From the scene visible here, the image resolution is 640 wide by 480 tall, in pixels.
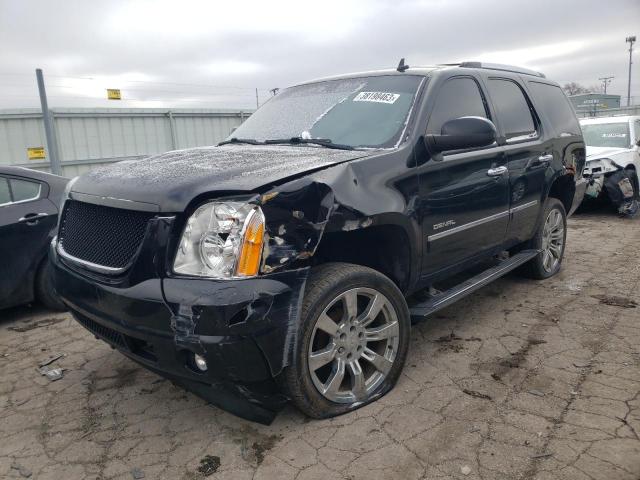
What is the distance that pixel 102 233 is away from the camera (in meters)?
2.64

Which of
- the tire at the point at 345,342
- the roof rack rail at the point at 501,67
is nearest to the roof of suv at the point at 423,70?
the roof rack rail at the point at 501,67

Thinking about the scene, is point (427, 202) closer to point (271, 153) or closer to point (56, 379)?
point (271, 153)

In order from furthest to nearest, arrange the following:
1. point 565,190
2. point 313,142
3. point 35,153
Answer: point 35,153 → point 565,190 → point 313,142

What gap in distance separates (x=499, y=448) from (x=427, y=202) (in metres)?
1.43

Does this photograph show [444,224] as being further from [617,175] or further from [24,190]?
[617,175]

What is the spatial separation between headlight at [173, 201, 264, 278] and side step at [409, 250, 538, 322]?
134 centimetres

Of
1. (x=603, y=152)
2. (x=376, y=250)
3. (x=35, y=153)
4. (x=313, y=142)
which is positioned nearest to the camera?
(x=376, y=250)

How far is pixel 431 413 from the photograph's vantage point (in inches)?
109

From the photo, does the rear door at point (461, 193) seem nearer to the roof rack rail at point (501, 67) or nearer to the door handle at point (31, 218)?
the roof rack rail at point (501, 67)

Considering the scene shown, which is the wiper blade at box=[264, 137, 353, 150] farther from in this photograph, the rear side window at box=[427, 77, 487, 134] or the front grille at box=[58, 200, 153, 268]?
the front grille at box=[58, 200, 153, 268]

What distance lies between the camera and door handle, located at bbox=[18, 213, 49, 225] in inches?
173

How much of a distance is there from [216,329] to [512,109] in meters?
3.29

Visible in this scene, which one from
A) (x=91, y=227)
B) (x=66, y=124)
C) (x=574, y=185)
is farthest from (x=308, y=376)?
(x=66, y=124)

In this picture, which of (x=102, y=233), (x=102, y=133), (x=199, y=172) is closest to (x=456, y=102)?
(x=199, y=172)
